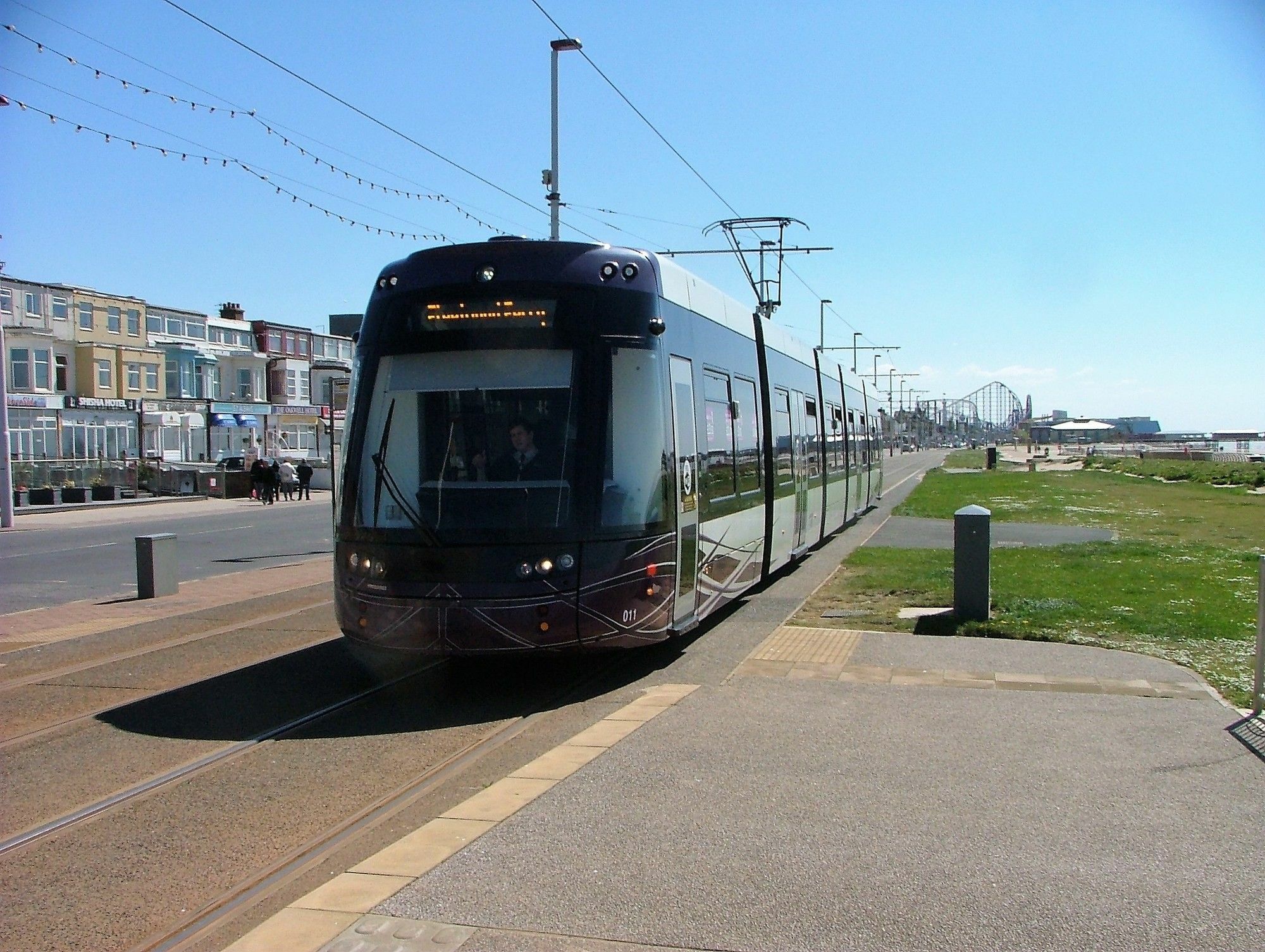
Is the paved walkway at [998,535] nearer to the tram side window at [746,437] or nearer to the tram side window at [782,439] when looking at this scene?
the tram side window at [782,439]

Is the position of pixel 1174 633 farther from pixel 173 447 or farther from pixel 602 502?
pixel 173 447

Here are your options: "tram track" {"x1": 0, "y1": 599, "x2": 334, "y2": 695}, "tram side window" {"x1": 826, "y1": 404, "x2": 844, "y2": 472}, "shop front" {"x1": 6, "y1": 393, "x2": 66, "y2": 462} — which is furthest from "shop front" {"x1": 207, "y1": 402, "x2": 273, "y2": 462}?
"tram track" {"x1": 0, "y1": 599, "x2": 334, "y2": 695}

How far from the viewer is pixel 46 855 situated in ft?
17.3

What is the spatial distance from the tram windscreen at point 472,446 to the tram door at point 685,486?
3.77 ft

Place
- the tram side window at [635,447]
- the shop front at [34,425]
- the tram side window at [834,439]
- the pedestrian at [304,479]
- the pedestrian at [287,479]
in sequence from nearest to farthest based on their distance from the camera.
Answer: the tram side window at [635,447] < the tram side window at [834,439] < the pedestrian at [287,479] < the pedestrian at [304,479] < the shop front at [34,425]

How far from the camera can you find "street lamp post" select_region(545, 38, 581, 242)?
77.3 ft

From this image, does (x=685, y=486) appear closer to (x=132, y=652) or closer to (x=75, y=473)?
(x=132, y=652)


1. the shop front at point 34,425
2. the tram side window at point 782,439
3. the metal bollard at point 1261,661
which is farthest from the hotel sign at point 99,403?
the metal bollard at point 1261,661

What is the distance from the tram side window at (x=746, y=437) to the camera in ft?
38.2

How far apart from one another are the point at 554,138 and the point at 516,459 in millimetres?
17804

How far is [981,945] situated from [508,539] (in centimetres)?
464

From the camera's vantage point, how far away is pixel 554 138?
24.6 m

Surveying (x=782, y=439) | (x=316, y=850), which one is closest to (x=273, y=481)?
(x=782, y=439)

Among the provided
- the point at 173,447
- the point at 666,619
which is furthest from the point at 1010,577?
the point at 173,447
